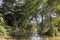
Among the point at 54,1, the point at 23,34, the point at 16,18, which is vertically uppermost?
the point at 54,1

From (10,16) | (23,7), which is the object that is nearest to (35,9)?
(23,7)

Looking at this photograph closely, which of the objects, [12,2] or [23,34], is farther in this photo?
[12,2]

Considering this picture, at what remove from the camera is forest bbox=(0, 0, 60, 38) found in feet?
83.9

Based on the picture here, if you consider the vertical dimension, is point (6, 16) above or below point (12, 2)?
below

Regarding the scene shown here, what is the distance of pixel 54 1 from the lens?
25812mm

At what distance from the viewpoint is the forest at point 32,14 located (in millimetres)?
25562

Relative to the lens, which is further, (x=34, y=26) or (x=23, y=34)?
(x=34, y=26)

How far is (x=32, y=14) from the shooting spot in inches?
1026

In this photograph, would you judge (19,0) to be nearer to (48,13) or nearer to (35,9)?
(35,9)

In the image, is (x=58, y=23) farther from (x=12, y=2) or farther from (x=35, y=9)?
(x=12, y=2)

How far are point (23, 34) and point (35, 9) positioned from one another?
372 cm

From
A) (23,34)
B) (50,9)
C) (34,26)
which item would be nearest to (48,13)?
(50,9)

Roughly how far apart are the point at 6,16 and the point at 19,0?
246cm

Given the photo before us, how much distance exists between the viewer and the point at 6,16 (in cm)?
2616
